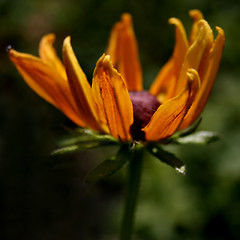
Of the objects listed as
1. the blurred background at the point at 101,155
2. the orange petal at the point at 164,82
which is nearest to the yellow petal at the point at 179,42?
the orange petal at the point at 164,82

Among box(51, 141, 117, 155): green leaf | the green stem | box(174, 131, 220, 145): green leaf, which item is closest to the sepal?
box(51, 141, 117, 155): green leaf

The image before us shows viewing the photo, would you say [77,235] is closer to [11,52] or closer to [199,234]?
[199,234]

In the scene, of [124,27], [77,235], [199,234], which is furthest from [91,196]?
[124,27]

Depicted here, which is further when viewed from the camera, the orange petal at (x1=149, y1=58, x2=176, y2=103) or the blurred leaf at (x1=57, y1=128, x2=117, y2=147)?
the orange petal at (x1=149, y1=58, x2=176, y2=103)

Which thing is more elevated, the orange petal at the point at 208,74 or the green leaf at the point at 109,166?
the orange petal at the point at 208,74

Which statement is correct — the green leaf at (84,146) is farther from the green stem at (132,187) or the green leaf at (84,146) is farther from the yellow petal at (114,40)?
the yellow petal at (114,40)

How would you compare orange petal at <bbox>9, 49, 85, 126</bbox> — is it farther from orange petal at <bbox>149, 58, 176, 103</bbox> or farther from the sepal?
orange petal at <bbox>149, 58, 176, 103</bbox>
